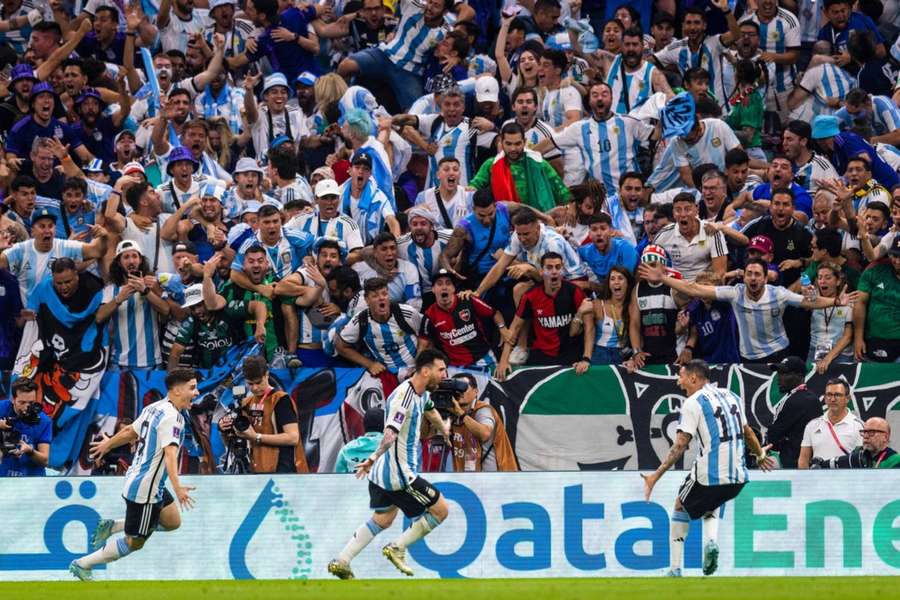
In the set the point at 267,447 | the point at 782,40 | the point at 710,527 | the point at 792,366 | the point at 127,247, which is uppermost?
the point at 782,40

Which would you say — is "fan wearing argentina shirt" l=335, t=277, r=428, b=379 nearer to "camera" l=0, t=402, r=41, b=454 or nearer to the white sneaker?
the white sneaker

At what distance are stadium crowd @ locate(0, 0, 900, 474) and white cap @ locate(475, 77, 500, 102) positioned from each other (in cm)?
34

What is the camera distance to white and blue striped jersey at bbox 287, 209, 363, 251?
15.7 metres

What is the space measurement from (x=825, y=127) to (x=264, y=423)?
6.86m

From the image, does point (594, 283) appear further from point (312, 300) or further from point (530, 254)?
point (312, 300)

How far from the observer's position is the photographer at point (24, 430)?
1441 cm

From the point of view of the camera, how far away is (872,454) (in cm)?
1395

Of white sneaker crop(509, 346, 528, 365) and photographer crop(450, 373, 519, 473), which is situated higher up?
white sneaker crop(509, 346, 528, 365)

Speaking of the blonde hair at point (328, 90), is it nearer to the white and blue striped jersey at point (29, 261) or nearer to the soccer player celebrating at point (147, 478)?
the white and blue striped jersey at point (29, 261)

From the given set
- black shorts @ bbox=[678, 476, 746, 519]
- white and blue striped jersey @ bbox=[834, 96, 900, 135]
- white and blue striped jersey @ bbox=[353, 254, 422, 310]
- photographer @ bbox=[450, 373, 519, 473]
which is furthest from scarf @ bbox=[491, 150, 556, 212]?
black shorts @ bbox=[678, 476, 746, 519]

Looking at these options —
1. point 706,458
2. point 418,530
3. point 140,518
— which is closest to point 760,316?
point 706,458

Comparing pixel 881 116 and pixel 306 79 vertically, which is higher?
pixel 306 79

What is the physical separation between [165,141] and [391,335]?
4506 mm

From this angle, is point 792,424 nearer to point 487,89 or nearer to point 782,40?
point 487,89
